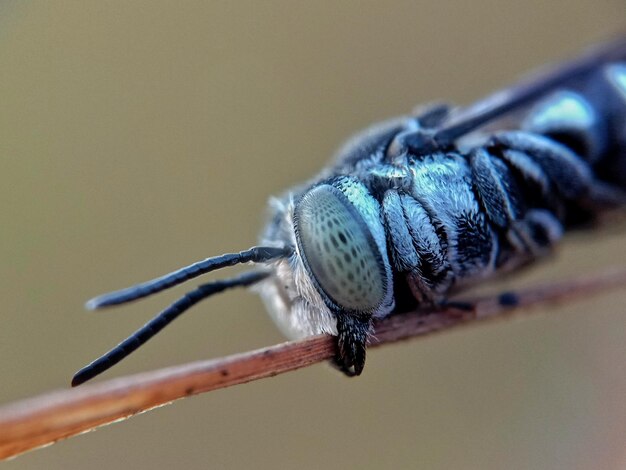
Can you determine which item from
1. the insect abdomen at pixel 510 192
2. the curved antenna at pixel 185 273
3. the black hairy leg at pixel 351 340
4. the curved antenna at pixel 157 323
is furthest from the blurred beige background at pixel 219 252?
the black hairy leg at pixel 351 340

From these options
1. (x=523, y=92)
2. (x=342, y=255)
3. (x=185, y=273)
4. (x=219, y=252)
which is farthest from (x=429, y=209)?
(x=219, y=252)

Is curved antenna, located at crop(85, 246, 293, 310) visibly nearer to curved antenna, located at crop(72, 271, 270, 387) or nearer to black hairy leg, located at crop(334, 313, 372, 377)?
curved antenna, located at crop(72, 271, 270, 387)

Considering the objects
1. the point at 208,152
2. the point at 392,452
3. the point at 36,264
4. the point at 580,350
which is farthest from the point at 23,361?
the point at 580,350

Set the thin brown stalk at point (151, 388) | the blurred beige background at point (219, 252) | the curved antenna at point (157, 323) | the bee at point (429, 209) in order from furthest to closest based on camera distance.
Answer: the blurred beige background at point (219, 252)
the bee at point (429, 209)
the curved antenna at point (157, 323)
the thin brown stalk at point (151, 388)

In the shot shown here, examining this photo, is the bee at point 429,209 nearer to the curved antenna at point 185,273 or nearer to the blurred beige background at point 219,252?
the curved antenna at point 185,273

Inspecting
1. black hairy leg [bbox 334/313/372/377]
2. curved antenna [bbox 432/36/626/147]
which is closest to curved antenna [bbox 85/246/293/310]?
black hairy leg [bbox 334/313/372/377]

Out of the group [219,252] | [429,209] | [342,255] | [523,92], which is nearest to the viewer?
[342,255]

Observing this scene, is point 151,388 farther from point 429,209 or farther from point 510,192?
point 510,192

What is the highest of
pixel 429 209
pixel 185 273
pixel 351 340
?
pixel 185 273
